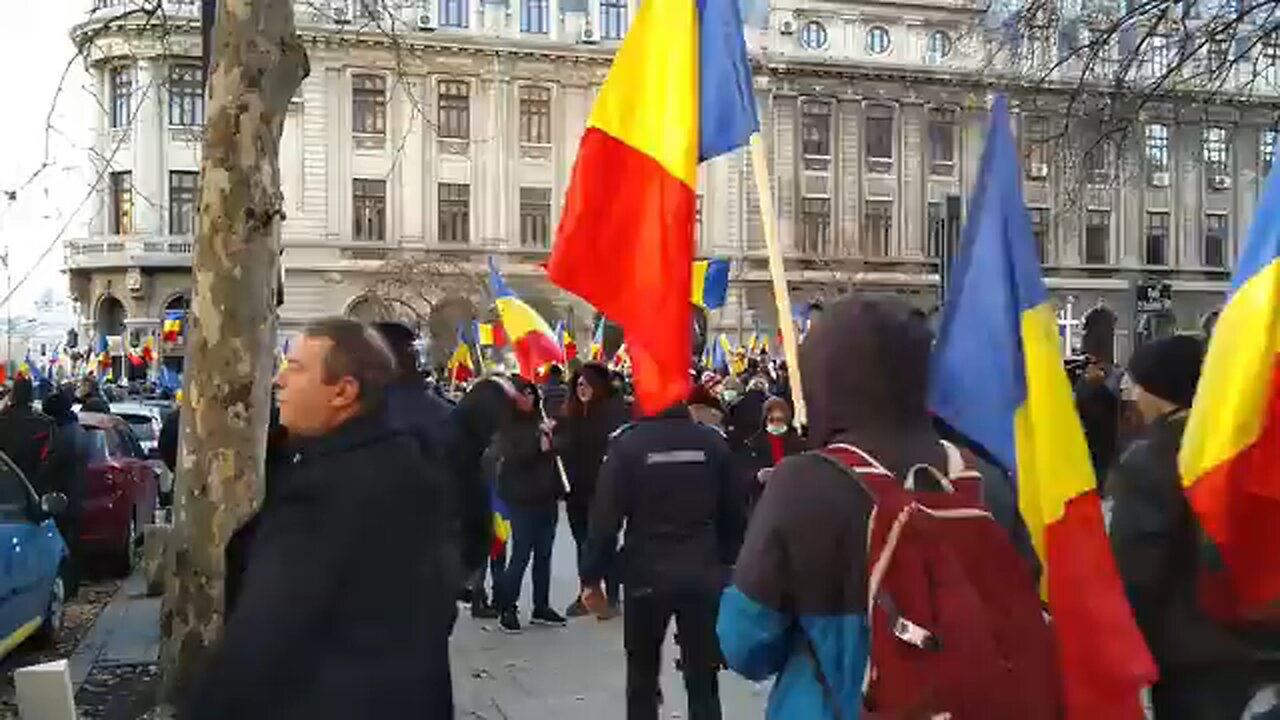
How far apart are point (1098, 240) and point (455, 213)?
27388 millimetres

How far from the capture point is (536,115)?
176ft

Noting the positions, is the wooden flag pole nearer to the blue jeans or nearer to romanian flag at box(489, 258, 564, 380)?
the blue jeans

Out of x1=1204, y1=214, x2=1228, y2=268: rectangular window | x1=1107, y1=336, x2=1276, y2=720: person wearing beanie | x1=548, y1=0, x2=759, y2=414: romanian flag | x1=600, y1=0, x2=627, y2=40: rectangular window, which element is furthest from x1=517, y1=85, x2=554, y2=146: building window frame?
x1=1107, y1=336, x2=1276, y2=720: person wearing beanie

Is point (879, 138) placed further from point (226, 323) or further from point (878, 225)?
point (226, 323)

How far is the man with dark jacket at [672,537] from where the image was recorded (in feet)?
19.5

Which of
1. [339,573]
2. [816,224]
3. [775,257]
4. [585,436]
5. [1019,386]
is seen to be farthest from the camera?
[816,224]

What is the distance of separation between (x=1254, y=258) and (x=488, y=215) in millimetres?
49552

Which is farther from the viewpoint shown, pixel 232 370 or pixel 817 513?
pixel 232 370

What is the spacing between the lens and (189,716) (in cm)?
294

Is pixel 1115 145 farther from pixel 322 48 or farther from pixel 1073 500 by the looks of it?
pixel 322 48

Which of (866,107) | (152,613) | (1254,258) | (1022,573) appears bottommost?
(152,613)

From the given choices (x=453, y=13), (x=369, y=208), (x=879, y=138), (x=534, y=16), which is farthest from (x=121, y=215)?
(x=879, y=138)

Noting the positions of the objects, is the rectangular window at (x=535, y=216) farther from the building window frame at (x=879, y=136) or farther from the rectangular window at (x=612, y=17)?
the building window frame at (x=879, y=136)

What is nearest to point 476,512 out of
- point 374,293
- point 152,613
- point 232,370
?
point 232,370
